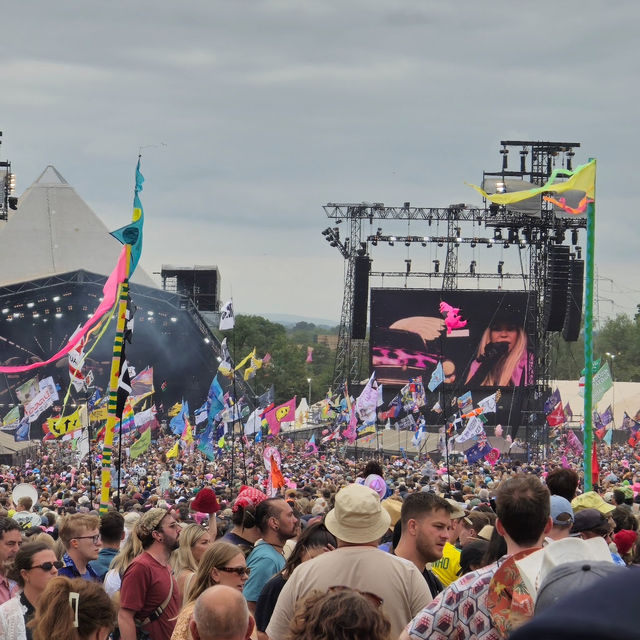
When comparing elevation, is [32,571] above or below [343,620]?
below

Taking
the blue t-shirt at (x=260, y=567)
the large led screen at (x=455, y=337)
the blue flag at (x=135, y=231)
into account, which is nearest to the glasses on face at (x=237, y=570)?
the blue t-shirt at (x=260, y=567)

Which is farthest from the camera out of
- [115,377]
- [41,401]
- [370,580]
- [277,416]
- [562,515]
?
[277,416]

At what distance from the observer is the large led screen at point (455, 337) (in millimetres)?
53344

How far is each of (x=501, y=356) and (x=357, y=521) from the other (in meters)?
49.7

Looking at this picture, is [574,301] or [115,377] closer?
[115,377]

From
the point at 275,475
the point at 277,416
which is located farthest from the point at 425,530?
the point at 277,416

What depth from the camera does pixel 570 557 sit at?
3.21 meters

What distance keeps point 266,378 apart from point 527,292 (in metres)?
52.0

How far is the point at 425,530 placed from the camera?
5082 mm

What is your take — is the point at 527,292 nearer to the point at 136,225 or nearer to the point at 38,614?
the point at 136,225

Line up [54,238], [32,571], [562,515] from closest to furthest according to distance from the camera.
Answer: [562,515], [32,571], [54,238]

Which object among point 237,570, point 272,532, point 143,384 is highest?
point 237,570

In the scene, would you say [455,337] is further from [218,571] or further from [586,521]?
[218,571]

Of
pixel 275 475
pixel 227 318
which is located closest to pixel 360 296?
pixel 227 318
